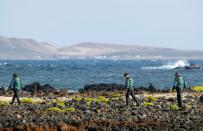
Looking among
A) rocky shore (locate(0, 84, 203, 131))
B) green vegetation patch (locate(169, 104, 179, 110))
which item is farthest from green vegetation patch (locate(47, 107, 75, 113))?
green vegetation patch (locate(169, 104, 179, 110))

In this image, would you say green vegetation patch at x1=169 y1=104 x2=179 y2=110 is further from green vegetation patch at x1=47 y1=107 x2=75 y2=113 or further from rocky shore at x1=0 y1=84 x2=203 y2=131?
green vegetation patch at x1=47 y1=107 x2=75 y2=113

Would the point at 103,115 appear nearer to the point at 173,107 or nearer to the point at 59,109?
the point at 59,109

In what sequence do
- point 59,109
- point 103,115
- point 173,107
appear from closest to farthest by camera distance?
1. point 103,115
2. point 59,109
3. point 173,107

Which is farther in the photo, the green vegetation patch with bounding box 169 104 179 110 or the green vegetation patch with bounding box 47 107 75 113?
the green vegetation patch with bounding box 169 104 179 110

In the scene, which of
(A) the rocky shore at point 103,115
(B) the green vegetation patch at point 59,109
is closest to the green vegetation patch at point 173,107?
(A) the rocky shore at point 103,115

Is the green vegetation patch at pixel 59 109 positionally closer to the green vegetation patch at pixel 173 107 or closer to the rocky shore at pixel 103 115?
the rocky shore at pixel 103 115

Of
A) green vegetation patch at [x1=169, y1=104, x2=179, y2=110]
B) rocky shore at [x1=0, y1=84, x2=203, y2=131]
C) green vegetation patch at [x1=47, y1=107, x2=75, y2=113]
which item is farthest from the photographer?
green vegetation patch at [x1=169, y1=104, x2=179, y2=110]

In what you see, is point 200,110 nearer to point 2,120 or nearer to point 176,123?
point 176,123

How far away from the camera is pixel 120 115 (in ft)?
119

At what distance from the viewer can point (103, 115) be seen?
36.3 m

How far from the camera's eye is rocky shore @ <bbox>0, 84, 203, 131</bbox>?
31.9 meters

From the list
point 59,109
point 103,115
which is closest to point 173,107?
point 103,115

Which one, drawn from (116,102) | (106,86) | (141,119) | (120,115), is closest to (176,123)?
(141,119)

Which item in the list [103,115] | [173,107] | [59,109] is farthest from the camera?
[173,107]
